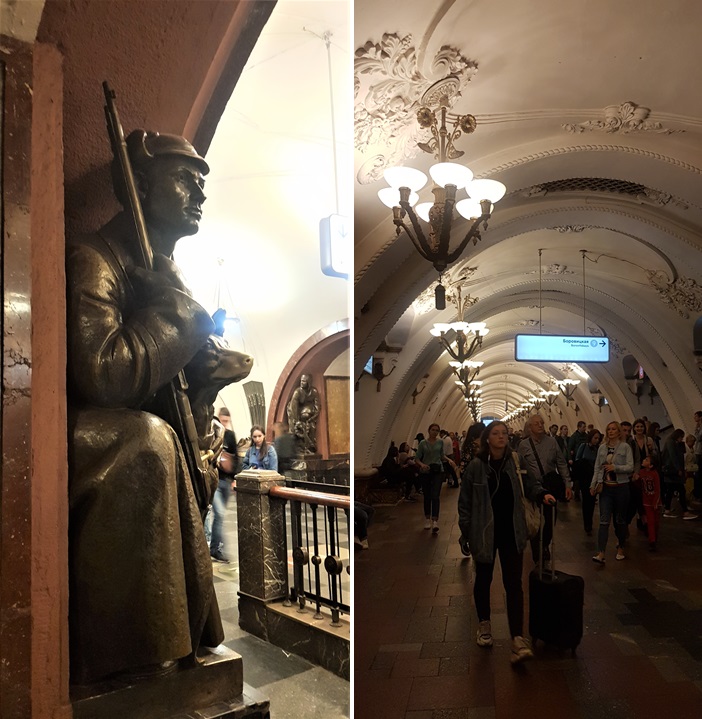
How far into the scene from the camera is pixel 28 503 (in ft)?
3.36

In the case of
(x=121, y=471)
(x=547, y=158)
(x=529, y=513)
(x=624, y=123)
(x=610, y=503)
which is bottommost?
(x=610, y=503)

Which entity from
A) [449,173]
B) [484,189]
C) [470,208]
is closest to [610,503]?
[470,208]

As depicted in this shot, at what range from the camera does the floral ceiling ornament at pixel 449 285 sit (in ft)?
32.3

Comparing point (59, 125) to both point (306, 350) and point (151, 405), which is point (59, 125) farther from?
point (306, 350)

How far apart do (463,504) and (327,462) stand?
7.64ft

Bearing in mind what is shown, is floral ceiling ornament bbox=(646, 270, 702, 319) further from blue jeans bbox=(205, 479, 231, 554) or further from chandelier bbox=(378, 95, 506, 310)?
blue jeans bbox=(205, 479, 231, 554)

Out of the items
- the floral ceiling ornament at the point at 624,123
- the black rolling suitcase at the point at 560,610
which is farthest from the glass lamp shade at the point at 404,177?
the black rolling suitcase at the point at 560,610

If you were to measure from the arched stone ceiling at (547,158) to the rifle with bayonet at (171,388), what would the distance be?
3045 mm

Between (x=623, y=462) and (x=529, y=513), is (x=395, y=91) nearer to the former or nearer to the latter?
(x=529, y=513)

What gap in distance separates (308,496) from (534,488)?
234 cm

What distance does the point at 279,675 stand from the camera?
144 centimetres

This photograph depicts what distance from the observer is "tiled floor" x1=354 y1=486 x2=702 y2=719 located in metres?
3.13

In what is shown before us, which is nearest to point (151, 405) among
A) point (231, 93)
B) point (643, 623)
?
point (231, 93)

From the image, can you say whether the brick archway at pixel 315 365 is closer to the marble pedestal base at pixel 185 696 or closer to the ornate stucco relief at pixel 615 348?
the marble pedestal base at pixel 185 696
